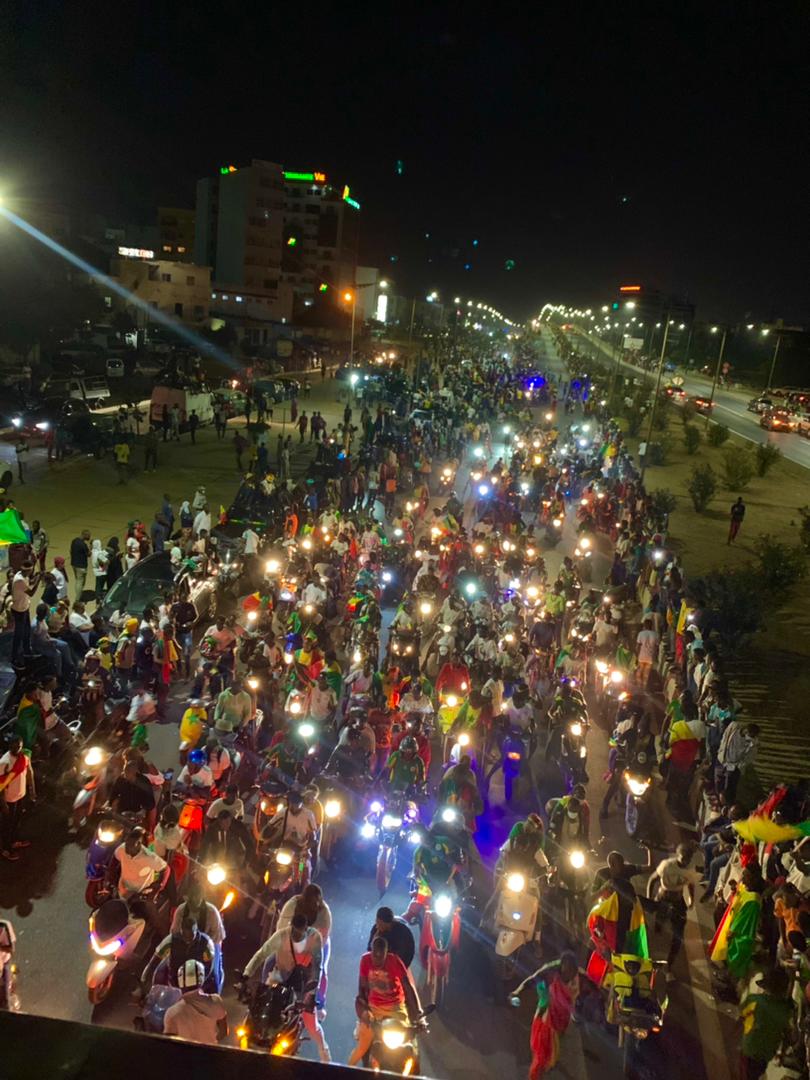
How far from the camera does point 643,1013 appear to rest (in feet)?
16.8

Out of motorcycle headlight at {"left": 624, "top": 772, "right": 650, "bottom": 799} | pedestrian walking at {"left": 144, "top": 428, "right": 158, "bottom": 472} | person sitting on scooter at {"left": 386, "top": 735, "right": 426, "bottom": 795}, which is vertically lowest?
pedestrian walking at {"left": 144, "top": 428, "right": 158, "bottom": 472}

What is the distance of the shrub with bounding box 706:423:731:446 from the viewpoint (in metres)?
38.5

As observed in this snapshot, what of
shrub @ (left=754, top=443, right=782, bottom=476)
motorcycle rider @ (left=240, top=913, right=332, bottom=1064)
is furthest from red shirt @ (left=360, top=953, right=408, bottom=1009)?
shrub @ (left=754, top=443, right=782, bottom=476)

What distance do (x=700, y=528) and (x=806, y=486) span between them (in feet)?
36.5

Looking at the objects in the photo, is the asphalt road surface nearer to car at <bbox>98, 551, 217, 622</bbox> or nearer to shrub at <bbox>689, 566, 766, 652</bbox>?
car at <bbox>98, 551, 217, 622</bbox>

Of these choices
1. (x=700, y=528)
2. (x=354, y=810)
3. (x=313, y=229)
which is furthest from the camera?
(x=313, y=229)

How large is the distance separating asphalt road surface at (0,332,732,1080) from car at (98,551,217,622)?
14.3ft

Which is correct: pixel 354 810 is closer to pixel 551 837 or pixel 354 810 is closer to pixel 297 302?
pixel 551 837

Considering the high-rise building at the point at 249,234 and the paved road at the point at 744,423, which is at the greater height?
the high-rise building at the point at 249,234

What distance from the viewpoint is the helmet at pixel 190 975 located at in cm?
440

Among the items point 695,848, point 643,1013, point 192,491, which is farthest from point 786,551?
point 192,491

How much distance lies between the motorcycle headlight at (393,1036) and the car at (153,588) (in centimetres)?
759

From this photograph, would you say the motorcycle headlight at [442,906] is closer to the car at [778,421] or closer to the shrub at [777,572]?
the shrub at [777,572]

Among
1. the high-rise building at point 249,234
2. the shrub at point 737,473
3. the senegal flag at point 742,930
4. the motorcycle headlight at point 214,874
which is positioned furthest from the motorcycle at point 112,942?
the high-rise building at point 249,234
